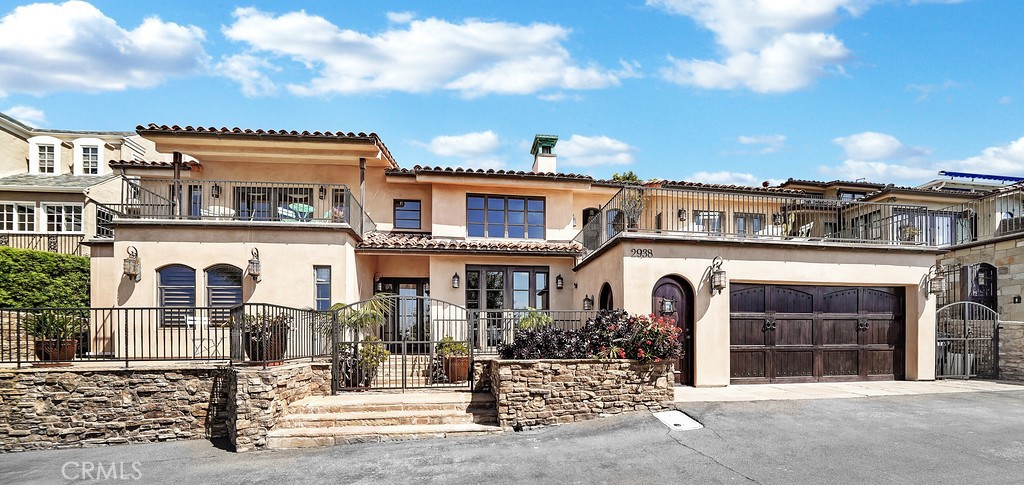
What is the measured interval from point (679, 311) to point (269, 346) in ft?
28.9

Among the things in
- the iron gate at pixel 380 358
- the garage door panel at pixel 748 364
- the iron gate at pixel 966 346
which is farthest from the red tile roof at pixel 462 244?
the iron gate at pixel 966 346

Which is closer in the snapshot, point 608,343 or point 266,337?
point 266,337

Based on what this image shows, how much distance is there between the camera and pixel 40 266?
666 inches

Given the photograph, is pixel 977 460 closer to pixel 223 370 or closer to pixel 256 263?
pixel 223 370

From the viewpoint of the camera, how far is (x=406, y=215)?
18188mm

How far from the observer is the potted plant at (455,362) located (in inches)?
471

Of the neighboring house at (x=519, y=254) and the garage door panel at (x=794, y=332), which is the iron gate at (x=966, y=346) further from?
the garage door panel at (x=794, y=332)

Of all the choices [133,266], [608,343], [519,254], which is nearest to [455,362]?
[608,343]

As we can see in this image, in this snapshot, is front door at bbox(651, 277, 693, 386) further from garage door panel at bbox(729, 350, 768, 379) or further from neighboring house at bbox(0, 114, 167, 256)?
neighboring house at bbox(0, 114, 167, 256)

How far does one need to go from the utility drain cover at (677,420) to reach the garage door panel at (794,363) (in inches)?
175

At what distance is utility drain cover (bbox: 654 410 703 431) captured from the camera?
9.02m

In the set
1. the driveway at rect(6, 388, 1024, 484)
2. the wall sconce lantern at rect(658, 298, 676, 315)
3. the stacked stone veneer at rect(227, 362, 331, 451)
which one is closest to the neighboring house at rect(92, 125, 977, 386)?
the wall sconce lantern at rect(658, 298, 676, 315)

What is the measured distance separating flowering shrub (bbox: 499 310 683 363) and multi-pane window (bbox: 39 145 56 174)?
27.2m

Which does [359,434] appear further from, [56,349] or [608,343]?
[56,349]
